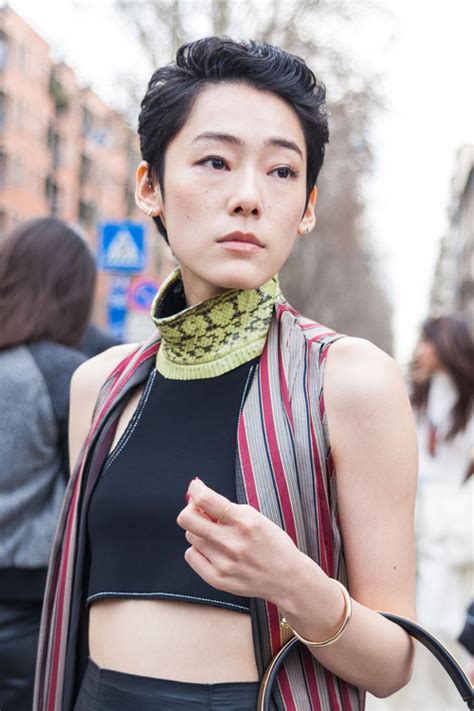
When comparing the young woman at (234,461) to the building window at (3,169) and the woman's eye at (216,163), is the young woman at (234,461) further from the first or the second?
the building window at (3,169)

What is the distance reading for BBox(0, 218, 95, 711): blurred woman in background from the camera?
2660 mm

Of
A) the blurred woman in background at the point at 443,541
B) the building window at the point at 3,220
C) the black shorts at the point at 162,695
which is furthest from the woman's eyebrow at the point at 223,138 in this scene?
the building window at the point at 3,220

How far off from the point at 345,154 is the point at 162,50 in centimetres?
556

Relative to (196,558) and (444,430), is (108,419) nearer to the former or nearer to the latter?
(196,558)

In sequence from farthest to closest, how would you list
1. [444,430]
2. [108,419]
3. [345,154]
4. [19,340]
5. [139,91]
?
[345,154]
[139,91]
[444,430]
[19,340]
[108,419]

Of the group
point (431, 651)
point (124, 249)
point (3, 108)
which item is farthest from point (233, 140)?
point (3, 108)

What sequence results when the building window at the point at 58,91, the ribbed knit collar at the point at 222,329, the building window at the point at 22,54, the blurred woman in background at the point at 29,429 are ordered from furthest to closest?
the building window at the point at 22,54, the building window at the point at 58,91, the blurred woman in background at the point at 29,429, the ribbed knit collar at the point at 222,329

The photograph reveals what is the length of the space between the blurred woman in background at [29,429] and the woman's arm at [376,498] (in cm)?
139

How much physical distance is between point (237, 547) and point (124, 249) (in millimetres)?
10125

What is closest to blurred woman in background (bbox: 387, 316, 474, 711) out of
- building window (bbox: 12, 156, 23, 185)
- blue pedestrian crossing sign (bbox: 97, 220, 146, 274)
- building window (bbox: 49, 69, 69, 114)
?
blue pedestrian crossing sign (bbox: 97, 220, 146, 274)

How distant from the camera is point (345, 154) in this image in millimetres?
22984

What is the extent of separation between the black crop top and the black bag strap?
12 centimetres

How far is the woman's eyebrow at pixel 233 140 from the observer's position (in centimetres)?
168

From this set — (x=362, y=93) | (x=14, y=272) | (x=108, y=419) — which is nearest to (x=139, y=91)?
(x=362, y=93)
